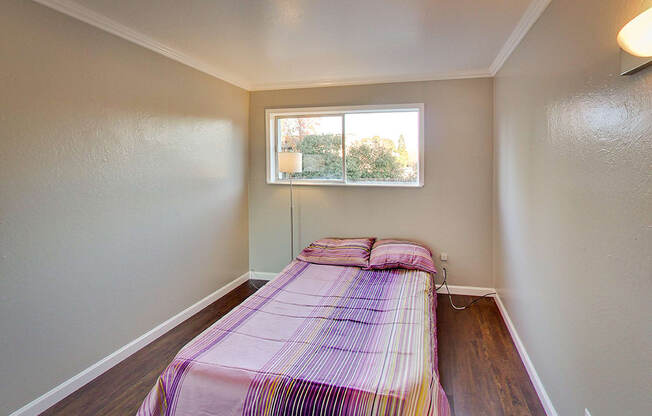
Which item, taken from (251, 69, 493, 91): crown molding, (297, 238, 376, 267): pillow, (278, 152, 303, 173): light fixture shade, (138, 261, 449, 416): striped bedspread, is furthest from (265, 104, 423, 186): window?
(138, 261, 449, 416): striped bedspread

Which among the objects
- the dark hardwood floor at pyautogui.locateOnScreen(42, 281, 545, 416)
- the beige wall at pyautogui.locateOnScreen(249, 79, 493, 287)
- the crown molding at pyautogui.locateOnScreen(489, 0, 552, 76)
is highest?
the crown molding at pyautogui.locateOnScreen(489, 0, 552, 76)

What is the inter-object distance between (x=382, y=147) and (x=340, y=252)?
1.29m

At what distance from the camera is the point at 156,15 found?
2.26 m

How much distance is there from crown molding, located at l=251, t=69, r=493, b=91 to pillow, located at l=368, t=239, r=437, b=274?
1.76 m

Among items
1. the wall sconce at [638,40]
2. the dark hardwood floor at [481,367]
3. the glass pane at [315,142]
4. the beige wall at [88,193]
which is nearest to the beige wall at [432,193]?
the glass pane at [315,142]

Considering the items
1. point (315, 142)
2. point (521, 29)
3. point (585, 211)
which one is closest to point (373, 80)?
point (315, 142)

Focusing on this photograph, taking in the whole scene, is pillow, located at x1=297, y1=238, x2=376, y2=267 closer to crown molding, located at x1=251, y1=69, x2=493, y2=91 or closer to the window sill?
the window sill

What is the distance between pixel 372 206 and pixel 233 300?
1828 mm

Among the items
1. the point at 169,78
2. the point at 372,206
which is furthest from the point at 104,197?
the point at 372,206

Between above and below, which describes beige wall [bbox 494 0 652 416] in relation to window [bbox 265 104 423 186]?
below

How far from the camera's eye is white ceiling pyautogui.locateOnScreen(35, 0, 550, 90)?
213cm

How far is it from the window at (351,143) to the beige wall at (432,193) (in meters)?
0.10

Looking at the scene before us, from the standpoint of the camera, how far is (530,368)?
7.40 ft

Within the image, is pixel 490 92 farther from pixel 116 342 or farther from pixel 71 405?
pixel 71 405
